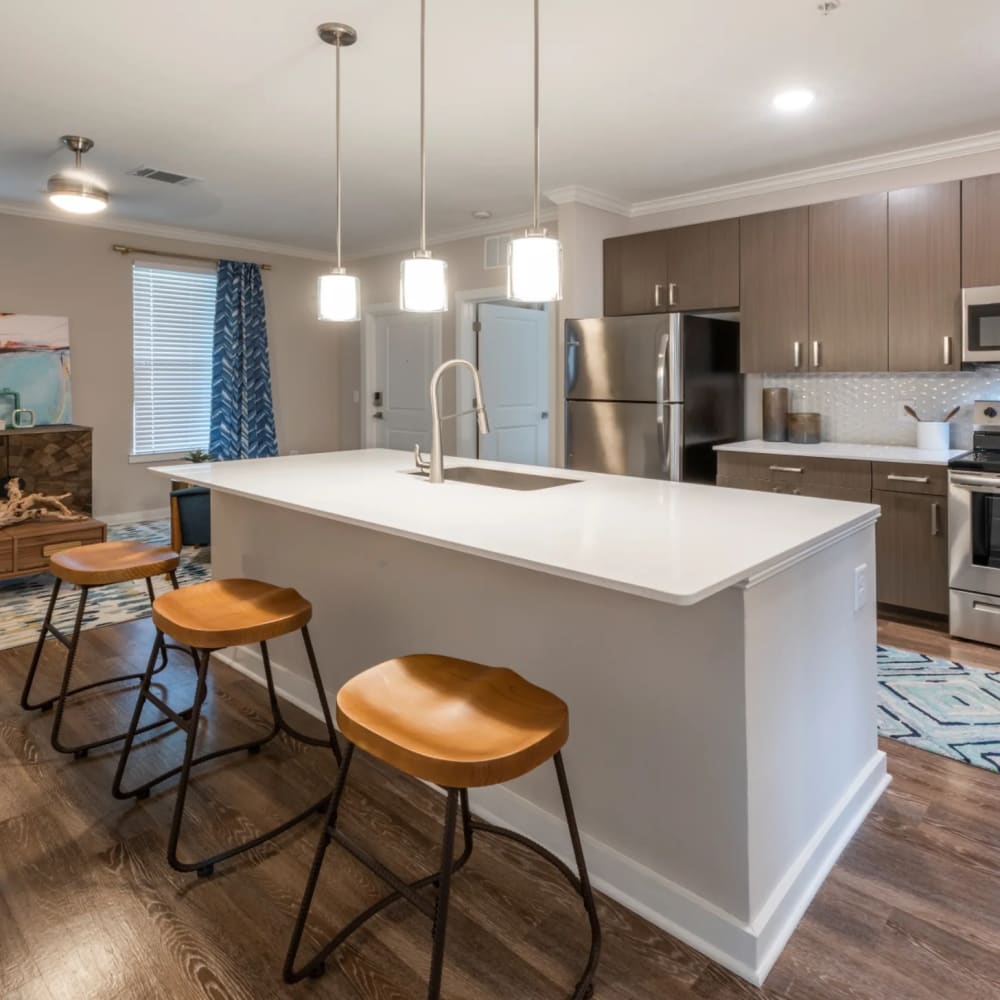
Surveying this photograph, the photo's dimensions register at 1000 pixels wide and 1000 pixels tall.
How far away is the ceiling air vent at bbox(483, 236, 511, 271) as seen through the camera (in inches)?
224

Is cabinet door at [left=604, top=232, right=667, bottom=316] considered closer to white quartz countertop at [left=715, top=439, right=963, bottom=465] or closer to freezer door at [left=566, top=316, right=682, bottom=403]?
freezer door at [left=566, top=316, right=682, bottom=403]

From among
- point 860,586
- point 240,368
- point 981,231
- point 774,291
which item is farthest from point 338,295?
point 240,368

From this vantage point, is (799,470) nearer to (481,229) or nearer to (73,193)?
(481,229)

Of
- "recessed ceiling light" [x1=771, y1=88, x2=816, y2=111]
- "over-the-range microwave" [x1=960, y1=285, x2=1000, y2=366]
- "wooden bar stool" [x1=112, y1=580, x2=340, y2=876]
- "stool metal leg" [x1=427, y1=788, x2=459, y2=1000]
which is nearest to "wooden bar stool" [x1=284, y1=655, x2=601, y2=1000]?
"stool metal leg" [x1=427, y1=788, x2=459, y2=1000]

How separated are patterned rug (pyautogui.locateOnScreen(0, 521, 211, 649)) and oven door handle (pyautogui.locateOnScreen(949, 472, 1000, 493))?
159 inches

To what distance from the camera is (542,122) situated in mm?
3592

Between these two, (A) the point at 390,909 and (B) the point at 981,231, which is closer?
(A) the point at 390,909

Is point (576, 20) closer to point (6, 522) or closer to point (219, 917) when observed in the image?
point (219, 917)

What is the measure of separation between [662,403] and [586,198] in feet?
4.81

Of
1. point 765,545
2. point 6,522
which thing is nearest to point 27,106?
point 6,522

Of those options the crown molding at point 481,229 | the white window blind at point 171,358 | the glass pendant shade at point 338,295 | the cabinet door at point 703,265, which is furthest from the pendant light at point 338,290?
the white window blind at point 171,358

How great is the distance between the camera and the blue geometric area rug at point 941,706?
8.31 feet

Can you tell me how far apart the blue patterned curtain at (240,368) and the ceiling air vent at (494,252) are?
210cm

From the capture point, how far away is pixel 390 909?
1766 mm
